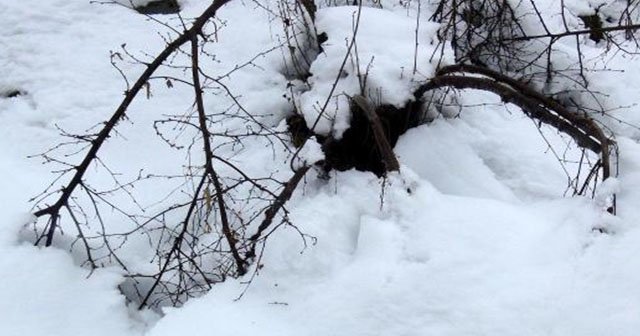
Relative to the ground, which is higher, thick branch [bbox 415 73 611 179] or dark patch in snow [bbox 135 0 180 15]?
thick branch [bbox 415 73 611 179]

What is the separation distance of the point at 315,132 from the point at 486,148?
1.11m

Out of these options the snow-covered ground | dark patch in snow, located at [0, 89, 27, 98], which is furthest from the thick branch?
dark patch in snow, located at [0, 89, 27, 98]

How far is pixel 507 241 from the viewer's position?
278 cm

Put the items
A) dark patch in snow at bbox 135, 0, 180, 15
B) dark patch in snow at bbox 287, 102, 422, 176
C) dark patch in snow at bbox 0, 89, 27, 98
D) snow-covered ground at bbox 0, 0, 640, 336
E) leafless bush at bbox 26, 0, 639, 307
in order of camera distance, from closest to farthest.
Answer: snow-covered ground at bbox 0, 0, 640, 336
leafless bush at bbox 26, 0, 639, 307
dark patch in snow at bbox 287, 102, 422, 176
dark patch in snow at bbox 0, 89, 27, 98
dark patch in snow at bbox 135, 0, 180, 15

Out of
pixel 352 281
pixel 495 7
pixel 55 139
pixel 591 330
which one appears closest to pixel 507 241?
pixel 591 330

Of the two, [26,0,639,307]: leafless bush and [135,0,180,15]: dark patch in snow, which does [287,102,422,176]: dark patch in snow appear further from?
[135,0,180,15]: dark patch in snow

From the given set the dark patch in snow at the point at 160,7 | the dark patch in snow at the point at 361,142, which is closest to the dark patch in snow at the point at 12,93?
the dark patch in snow at the point at 160,7

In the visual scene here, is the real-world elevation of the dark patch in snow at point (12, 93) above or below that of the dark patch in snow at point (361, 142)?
below

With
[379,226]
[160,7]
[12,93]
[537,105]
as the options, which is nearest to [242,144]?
[379,226]

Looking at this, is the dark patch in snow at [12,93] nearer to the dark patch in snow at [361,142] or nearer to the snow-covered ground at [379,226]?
the snow-covered ground at [379,226]

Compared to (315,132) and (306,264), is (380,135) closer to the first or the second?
(315,132)

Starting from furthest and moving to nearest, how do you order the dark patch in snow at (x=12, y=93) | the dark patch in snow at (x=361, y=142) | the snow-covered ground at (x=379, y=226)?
1. the dark patch in snow at (x=12, y=93)
2. the dark patch in snow at (x=361, y=142)
3. the snow-covered ground at (x=379, y=226)

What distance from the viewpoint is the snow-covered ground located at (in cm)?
252

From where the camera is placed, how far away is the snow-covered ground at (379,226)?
99.3 inches
